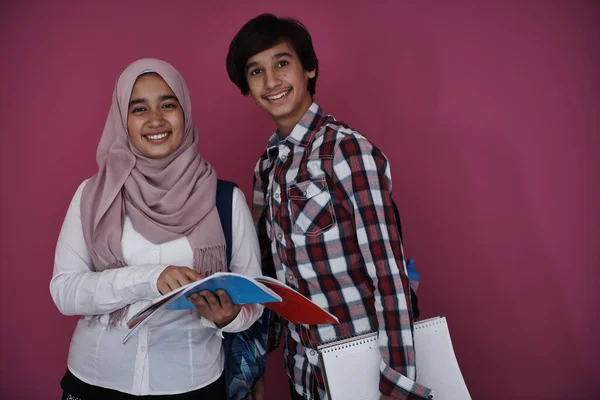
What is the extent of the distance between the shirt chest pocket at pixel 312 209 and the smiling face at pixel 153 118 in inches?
16.3

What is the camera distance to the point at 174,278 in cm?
113

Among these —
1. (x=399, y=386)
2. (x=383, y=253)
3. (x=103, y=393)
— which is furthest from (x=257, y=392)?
(x=383, y=253)

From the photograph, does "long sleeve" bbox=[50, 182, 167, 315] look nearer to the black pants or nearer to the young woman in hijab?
the young woman in hijab

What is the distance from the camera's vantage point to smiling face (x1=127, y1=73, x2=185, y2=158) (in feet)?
4.49

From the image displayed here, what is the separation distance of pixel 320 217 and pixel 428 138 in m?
0.91

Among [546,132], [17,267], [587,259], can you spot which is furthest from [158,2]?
[587,259]

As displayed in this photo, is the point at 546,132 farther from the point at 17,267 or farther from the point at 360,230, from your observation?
the point at 17,267

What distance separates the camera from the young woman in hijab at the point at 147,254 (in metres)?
1.22

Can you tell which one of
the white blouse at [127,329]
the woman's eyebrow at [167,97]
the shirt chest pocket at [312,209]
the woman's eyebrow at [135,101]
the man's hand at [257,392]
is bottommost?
the man's hand at [257,392]

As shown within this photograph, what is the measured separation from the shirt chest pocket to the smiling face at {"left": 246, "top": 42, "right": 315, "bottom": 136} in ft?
0.82

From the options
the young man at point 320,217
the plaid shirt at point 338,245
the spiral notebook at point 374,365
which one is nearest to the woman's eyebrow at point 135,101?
the young man at point 320,217

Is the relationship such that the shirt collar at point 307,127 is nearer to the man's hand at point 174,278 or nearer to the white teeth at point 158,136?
the white teeth at point 158,136

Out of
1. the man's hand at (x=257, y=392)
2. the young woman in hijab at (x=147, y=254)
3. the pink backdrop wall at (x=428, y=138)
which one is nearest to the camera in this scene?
the young woman in hijab at (x=147, y=254)

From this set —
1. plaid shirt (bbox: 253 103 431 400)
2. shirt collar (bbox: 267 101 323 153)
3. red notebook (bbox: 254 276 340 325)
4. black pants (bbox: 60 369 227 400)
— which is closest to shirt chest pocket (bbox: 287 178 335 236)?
plaid shirt (bbox: 253 103 431 400)
